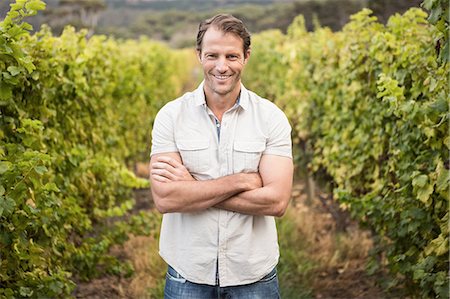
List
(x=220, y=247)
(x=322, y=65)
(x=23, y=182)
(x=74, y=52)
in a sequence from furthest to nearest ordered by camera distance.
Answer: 1. (x=322, y=65)
2. (x=74, y=52)
3. (x=23, y=182)
4. (x=220, y=247)

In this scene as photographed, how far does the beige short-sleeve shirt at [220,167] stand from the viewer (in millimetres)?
2789

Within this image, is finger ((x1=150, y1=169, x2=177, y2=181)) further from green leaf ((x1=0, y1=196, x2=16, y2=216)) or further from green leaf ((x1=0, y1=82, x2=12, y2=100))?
green leaf ((x1=0, y1=82, x2=12, y2=100))

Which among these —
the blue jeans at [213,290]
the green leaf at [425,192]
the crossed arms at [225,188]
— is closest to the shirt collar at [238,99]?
the crossed arms at [225,188]

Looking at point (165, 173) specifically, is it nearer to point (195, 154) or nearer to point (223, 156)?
point (195, 154)

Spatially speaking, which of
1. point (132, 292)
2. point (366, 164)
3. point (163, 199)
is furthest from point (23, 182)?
point (366, 164)

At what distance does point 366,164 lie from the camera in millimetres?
5547

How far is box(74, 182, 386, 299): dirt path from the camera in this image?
18.1ft

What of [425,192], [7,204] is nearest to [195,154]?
[7,204]

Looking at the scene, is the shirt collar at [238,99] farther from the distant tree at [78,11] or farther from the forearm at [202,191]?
the distant tree at [78,11]

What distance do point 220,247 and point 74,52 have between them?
305cm

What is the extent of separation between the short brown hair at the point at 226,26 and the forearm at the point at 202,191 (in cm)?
54

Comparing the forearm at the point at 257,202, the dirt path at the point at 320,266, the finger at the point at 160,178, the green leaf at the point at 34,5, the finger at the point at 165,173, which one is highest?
the green leaf at the point at 34,5

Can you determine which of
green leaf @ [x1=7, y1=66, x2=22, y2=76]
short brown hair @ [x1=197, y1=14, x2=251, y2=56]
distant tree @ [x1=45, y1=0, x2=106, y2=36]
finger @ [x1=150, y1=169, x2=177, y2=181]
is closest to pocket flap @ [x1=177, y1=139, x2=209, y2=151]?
finger @ [x1=150, y1=169, x2=177, y2=181]

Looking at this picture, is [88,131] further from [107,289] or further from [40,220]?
[40,220]
